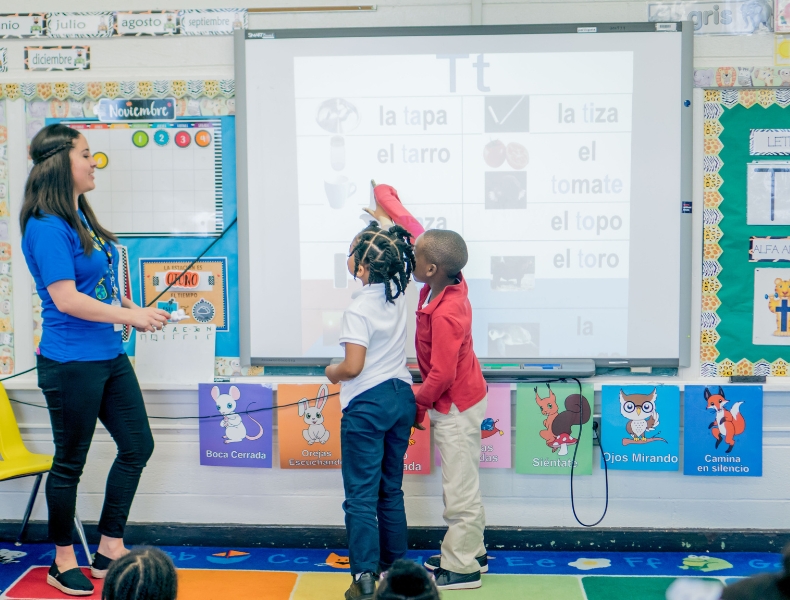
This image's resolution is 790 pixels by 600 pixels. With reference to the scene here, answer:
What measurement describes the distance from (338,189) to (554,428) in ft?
3.96

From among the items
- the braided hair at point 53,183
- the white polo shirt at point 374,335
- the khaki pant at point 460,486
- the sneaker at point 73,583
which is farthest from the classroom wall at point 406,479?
the white polo shirt at point 374,335

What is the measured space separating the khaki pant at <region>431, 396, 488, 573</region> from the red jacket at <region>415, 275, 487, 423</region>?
50mm

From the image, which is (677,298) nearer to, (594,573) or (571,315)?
(571,315)

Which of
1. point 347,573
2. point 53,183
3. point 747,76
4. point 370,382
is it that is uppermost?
point 747,76

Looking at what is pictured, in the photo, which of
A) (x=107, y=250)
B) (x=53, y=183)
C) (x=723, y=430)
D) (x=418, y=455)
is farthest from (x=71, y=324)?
(x=723, y=430)

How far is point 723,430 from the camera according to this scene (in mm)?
2658

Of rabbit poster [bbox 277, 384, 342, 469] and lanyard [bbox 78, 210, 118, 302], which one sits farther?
rabbit poster [bbox 277, 384, 342, 469]

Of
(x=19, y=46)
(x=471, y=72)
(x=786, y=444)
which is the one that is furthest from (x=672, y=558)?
(x=19, y=46)

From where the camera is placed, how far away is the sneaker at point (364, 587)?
213 cm

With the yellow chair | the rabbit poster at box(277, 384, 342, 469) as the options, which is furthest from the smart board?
the yellow chair

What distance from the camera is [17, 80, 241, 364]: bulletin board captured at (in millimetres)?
2730

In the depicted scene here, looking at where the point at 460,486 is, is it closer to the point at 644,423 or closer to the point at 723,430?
the point at 644,423

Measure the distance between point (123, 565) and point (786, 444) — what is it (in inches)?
96.7

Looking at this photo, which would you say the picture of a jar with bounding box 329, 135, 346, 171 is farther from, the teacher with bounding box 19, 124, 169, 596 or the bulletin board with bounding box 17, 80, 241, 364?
the teacher with bounding box 19, 124, 169, 596
